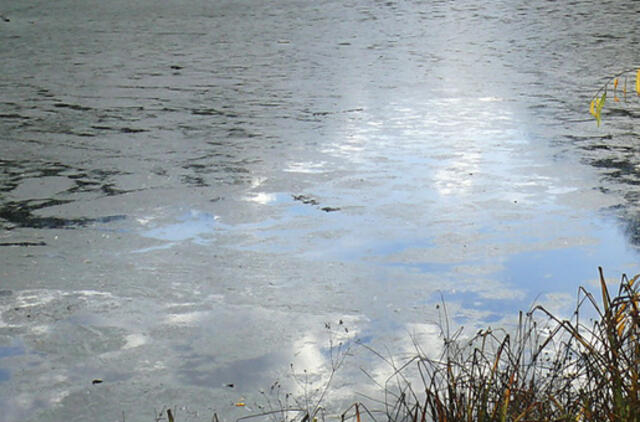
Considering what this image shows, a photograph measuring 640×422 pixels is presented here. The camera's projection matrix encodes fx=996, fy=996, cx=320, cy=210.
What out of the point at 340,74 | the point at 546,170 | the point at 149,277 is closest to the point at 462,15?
the point at 340,74

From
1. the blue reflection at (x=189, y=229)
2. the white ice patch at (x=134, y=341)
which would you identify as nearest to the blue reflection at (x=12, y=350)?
the white ice patch at (x=134, y=341)

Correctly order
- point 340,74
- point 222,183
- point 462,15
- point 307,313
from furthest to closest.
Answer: point 462,15
point 340,74
point 222,183
point 307,313

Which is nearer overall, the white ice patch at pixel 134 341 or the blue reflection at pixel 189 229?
the white ice patch at pixel 134 341

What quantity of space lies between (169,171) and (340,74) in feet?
11.2

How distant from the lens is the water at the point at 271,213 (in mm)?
2676

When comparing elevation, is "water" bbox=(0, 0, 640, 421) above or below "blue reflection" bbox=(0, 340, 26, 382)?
above

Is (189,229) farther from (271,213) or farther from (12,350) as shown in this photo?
(12,350)

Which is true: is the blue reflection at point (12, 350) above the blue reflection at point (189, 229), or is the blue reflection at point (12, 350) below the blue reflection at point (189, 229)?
below

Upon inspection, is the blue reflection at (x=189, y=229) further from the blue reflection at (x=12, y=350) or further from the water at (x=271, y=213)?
the blue reflection at (x=12, y=350)

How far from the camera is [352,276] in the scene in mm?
3281

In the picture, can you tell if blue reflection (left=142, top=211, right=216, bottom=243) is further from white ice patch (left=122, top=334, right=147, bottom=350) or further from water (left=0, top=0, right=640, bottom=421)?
white ice patch (left=122, top=334, right=147, bottom=350)

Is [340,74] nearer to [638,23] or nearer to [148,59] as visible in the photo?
[148,59]

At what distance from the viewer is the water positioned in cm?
268

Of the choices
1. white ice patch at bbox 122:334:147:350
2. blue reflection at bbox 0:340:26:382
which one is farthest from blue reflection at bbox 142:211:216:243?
blue reflection at bbox 0:340:26:382
